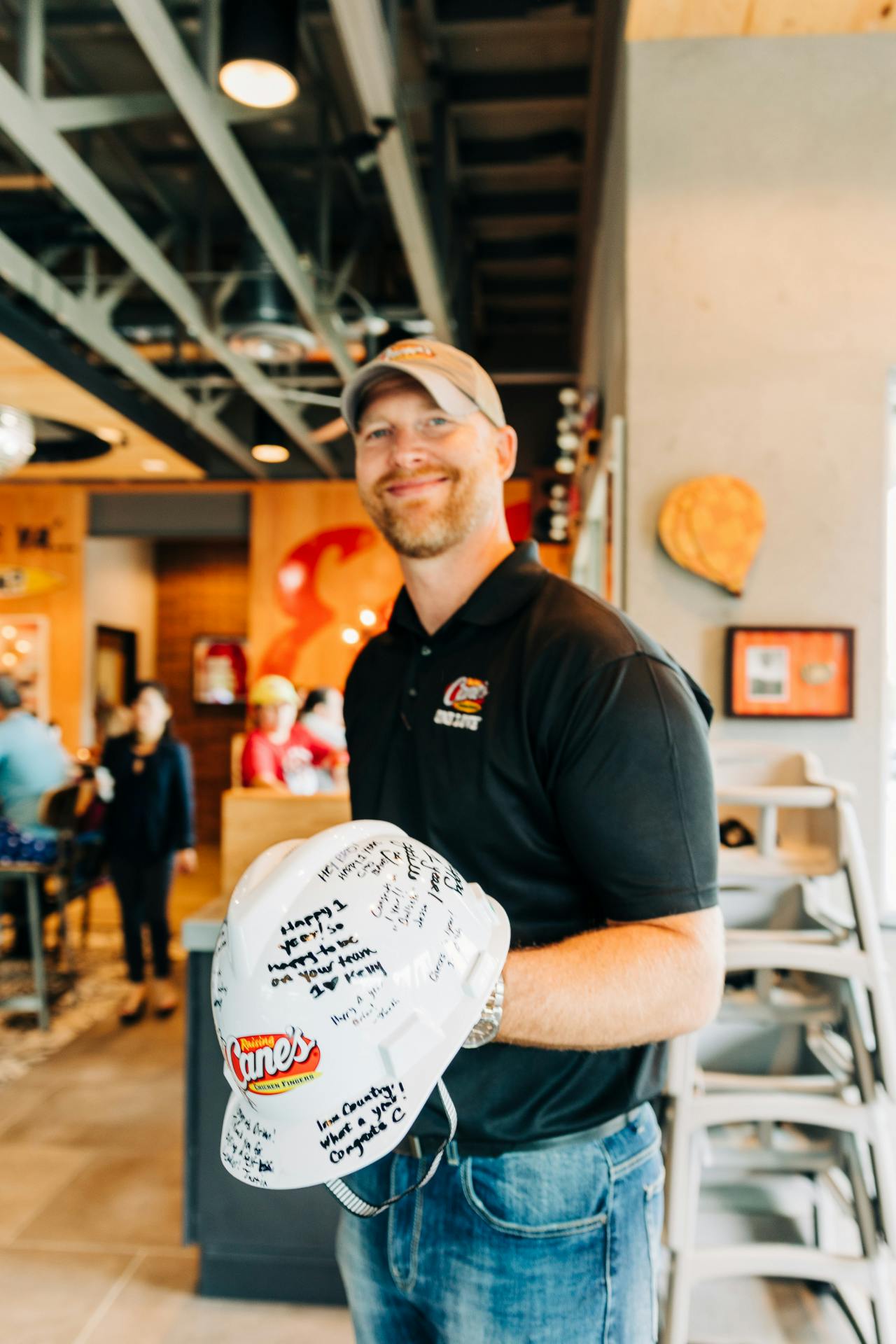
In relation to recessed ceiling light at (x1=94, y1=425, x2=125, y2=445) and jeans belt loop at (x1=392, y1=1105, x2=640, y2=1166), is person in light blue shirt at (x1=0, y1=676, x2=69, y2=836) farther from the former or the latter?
jeans belt loop at (x1=392, y1=1105, x2=640, y2=1166)

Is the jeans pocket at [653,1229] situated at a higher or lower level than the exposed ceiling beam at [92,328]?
lower

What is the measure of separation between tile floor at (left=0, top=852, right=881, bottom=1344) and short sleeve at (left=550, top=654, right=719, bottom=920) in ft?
6.28

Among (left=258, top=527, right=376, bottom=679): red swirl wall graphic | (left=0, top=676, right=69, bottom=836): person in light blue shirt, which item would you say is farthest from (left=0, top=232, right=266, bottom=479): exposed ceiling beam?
(left=0, top=676, right=69, bottom=836): person in light blue shirt

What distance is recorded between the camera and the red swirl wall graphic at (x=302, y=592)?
9070 mm

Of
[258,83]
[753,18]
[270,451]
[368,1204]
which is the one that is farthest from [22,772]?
[368,1204]

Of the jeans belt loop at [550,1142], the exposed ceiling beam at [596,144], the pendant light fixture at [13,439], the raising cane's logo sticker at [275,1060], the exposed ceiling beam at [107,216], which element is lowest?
the jeans belt loop at [550,1142]

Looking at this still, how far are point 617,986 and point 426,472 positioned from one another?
2.18ft

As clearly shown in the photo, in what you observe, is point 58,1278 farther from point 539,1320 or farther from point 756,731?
point 756,731

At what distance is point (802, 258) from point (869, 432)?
55 cm

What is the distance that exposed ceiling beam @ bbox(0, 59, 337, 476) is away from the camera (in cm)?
340

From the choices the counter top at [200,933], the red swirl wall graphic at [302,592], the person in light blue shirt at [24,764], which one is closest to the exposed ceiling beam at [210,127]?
the person in light blue shirt at [24,764]

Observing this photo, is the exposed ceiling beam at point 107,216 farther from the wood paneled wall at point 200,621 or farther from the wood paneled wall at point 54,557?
the wood paneled wall at point 200,621

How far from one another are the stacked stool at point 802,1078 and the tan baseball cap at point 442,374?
3.73 feet

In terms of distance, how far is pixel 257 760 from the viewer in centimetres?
443
